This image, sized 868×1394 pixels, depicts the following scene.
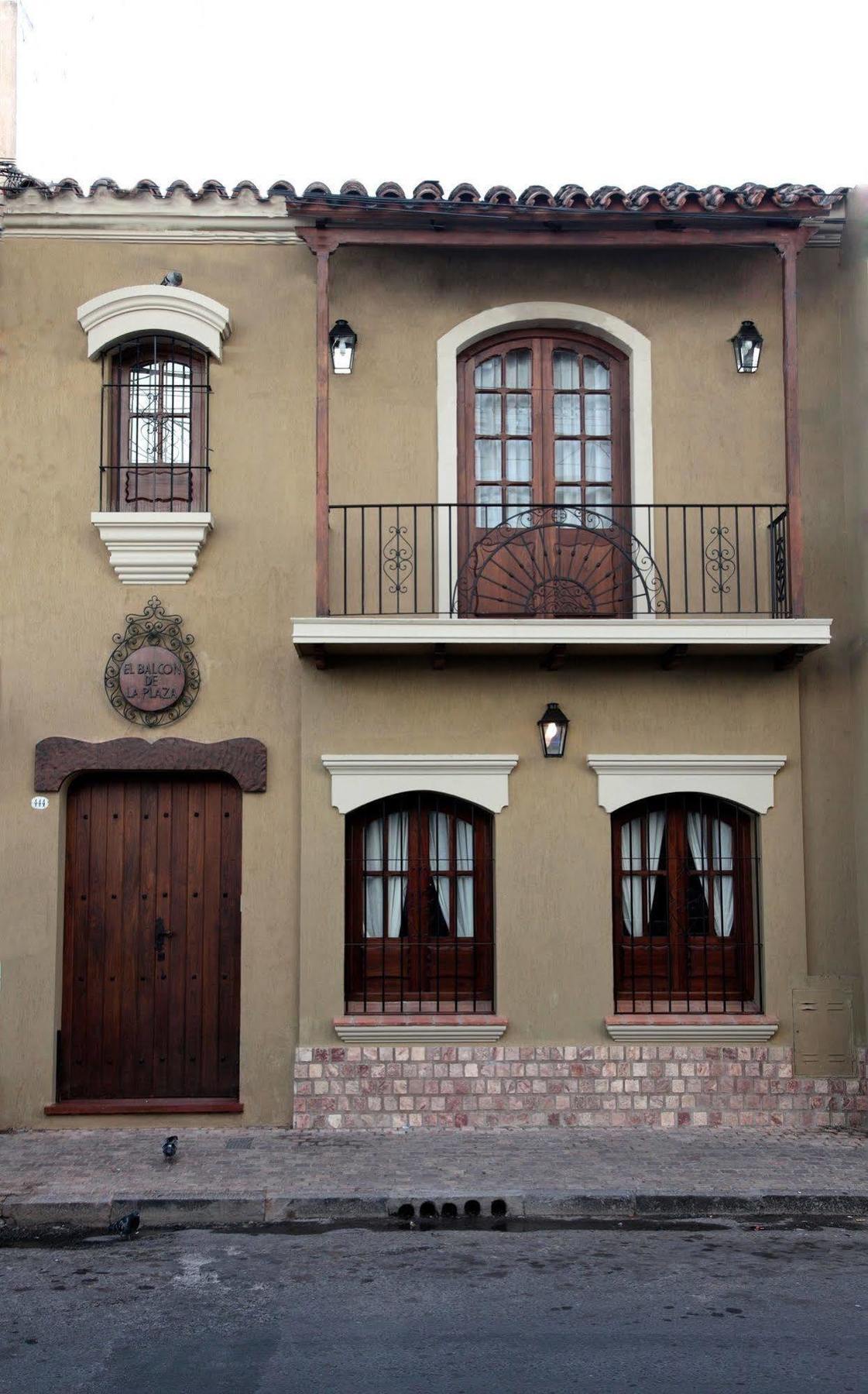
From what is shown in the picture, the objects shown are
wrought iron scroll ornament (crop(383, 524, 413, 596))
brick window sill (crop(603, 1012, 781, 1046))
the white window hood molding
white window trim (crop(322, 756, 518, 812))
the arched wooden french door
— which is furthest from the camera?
the arched wooden french door

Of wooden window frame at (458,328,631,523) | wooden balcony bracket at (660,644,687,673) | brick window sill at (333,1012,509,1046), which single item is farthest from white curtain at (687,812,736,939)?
wooden window frame at (458,328,631,523)

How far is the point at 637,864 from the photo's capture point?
987cm

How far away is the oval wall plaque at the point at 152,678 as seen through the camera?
9.73 metres

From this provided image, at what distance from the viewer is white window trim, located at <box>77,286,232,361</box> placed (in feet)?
32.4

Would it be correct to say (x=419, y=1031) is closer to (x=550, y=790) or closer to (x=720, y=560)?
(x=550, y=790)

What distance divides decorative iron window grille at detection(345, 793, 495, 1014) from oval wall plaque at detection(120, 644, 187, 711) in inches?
67.2

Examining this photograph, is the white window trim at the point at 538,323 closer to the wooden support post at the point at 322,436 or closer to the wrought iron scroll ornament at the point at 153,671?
the wooden support post at the point at 322,436

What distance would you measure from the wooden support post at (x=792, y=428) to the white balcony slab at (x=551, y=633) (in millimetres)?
256

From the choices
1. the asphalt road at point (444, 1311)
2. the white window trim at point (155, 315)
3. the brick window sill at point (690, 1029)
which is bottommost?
the asphalt road at point (444, 1311)

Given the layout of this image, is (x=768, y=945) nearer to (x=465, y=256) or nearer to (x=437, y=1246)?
(x=437, y=1246)

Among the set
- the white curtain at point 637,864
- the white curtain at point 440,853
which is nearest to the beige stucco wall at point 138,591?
the white curtain at point 440,853

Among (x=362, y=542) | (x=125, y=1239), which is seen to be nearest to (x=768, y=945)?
(x=362, y=542)

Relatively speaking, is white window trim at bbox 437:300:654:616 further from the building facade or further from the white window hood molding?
the white window hood molding

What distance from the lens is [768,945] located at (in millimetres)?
9594
